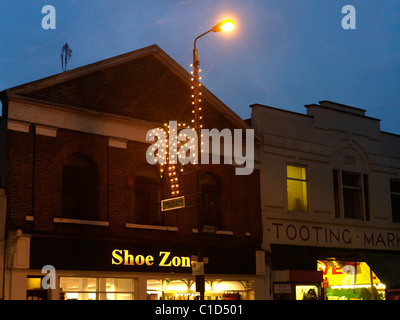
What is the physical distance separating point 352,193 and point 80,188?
13.7 metres

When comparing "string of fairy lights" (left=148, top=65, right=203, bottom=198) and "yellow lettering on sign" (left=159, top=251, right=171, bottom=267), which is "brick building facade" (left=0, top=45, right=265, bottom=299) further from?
"string of fairy lights" (left=148, top=65, right=203, bottom=198)

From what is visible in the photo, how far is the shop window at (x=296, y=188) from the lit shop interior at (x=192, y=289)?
427cm

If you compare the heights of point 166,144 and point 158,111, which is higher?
point 158,111

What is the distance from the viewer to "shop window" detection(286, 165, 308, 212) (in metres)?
26.4

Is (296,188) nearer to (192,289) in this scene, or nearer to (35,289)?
(192,289)

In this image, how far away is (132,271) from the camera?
20859mm

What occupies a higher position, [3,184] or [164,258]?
[3,184]

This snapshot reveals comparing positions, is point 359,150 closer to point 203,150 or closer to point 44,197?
point 203,150

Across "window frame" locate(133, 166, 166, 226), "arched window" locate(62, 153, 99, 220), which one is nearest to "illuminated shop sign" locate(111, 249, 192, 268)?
"window frame" locate(133, 166, 166, 226)

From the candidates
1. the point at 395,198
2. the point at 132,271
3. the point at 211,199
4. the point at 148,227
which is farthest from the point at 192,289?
the point at 395,198
